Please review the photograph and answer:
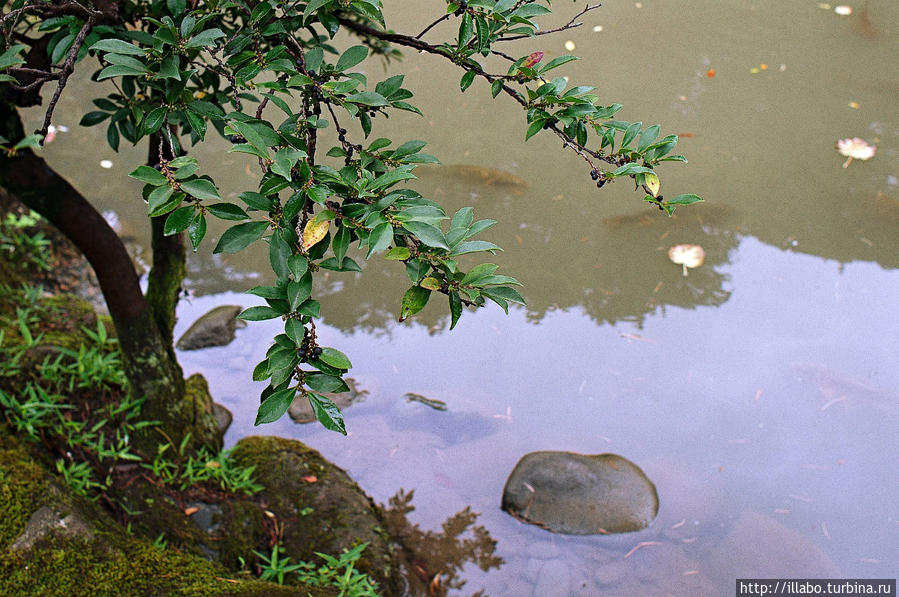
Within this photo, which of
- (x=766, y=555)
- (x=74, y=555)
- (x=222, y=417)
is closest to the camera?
(x=74, y=555)

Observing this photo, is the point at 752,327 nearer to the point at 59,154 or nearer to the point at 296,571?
the point at 296,571

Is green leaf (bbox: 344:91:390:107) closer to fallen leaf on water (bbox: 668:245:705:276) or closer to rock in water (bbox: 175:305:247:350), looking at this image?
rock in water (bbox: 175:305:247:350)

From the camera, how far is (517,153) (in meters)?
4.43

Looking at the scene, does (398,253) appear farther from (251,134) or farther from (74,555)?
(74,555)

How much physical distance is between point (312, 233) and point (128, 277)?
61.7 inches

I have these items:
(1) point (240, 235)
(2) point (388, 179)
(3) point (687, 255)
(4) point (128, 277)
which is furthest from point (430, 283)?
(3) point (687, 255)

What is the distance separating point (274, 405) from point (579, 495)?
2.04 meters

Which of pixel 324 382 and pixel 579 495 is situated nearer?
pixel 324 382

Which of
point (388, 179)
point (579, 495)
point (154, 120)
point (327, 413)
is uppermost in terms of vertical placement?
point (154, 120)

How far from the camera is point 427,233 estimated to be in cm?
90

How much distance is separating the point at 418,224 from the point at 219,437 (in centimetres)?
215

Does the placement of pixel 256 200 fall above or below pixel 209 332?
below

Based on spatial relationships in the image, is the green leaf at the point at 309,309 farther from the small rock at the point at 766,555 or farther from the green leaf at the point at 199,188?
the small rock at the point at 766,555

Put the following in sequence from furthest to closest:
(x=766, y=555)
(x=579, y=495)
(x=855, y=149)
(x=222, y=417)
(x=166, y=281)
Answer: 1. (x=855, y=149)
2. (x=222, y=417)
3. (x=579, y=495)
4. (x=766, y=555)
5. (x=166, y=281)
